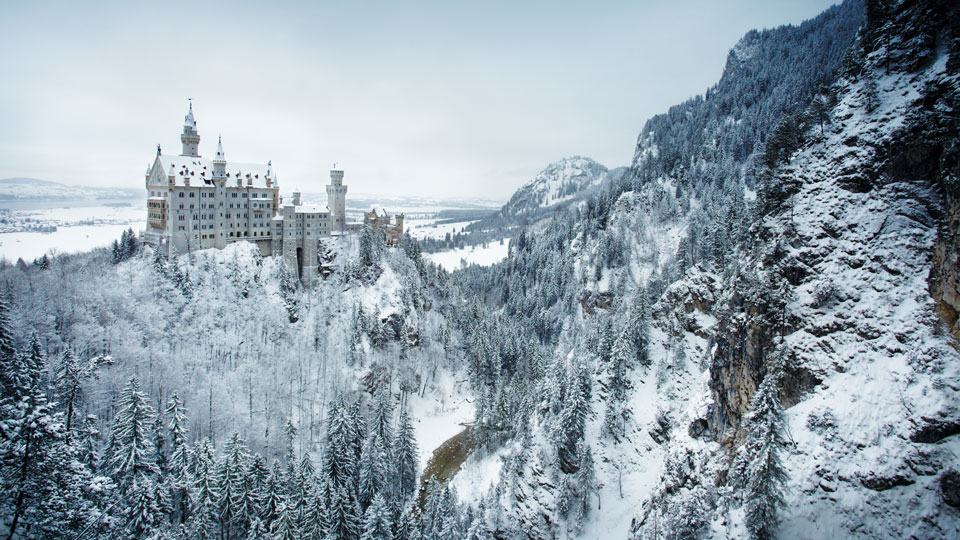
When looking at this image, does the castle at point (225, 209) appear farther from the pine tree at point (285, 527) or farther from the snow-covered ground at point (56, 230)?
the pine tree at point (285, 527)

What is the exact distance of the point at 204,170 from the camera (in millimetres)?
78188

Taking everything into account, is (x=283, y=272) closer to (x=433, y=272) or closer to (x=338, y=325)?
(x=338, y=325)

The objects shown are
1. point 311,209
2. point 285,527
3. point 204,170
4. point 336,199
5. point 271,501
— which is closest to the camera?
point 285,527

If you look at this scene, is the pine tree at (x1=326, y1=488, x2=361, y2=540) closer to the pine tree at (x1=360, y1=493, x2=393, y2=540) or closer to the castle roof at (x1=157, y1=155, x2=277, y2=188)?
the pine tree at (x1=360, y1=493, x2=393, y2=540)

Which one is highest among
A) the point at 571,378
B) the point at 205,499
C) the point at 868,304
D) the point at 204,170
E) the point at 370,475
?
the point at 204,170

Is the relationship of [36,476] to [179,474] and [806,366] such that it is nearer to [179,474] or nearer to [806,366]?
[179,474]

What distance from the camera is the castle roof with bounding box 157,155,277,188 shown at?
74.1 metres

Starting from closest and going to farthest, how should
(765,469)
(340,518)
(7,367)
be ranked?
1. (7,367)
2. (765,469)
3. (340,518)

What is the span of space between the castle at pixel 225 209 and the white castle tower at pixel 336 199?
210 mm

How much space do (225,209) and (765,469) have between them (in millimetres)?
87327

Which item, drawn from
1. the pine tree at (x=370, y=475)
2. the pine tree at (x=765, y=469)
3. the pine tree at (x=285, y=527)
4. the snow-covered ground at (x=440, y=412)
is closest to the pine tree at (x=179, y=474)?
the pine tree at (x=285, y=527)

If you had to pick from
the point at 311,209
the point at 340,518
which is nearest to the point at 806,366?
the point at 340,518

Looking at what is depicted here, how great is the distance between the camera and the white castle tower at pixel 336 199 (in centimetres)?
9381

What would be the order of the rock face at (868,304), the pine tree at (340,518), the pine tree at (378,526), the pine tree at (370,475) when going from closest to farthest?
the rock face at (868,304) → the pine tree at (378,526) → the pine tree at (340,518) → the pine tree at (370,475)
